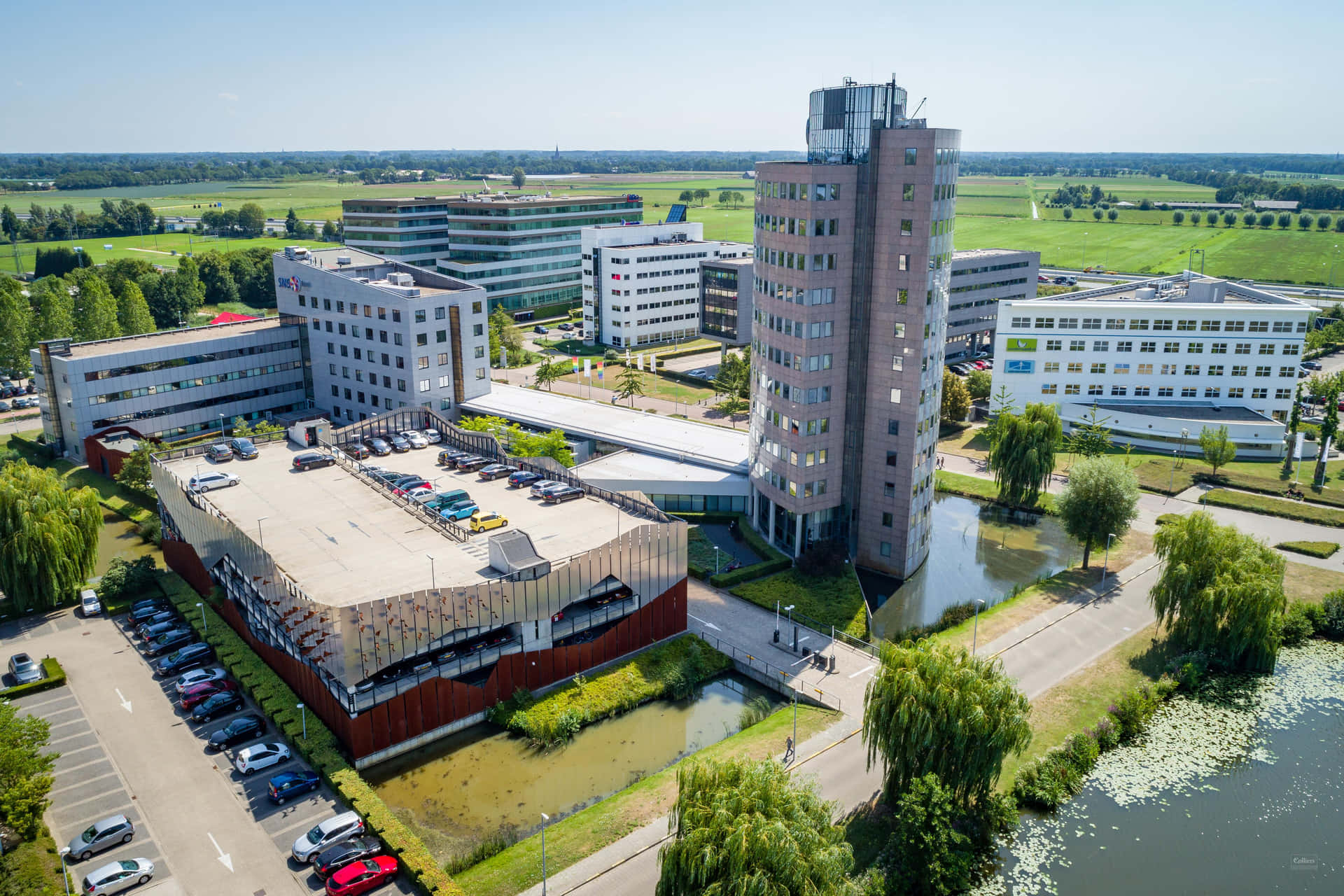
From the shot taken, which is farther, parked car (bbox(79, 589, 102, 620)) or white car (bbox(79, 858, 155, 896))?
parked car (bbox(79, 589, 102, 620))

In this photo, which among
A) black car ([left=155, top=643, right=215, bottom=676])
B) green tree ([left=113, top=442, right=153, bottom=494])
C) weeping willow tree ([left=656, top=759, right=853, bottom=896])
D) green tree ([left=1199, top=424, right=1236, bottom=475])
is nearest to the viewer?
weeping willow tree ([left=656, top=759, right=853, bottom=896])

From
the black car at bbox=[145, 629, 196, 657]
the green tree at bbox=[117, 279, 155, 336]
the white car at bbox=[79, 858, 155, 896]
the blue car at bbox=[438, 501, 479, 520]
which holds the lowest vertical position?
the white car at bbox=[79, 858, 155, 896]

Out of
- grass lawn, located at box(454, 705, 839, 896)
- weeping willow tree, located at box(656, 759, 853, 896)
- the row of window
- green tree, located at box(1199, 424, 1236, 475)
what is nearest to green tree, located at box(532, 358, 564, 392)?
the row of window

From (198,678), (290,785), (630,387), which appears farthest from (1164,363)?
(198,678)

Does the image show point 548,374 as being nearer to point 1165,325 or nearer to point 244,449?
point 244,449

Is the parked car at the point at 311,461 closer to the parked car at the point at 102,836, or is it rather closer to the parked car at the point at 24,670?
the parked car at the point at 24,670

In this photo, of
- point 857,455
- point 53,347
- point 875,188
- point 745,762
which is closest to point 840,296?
point 875,188

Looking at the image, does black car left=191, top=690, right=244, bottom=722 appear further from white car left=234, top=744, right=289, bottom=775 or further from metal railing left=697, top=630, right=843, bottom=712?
metal railing left=697, top=630, right=843, bottom=712
